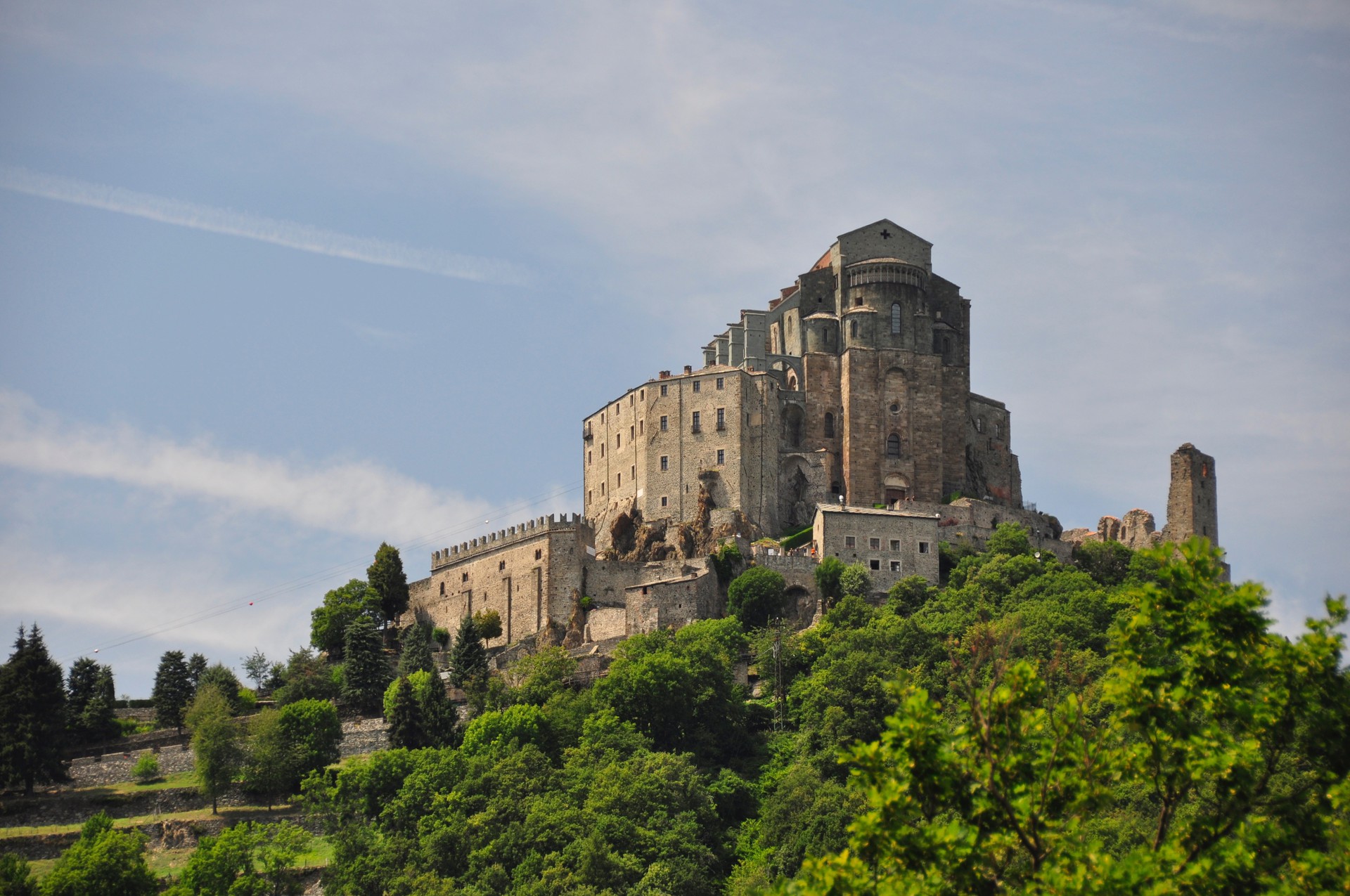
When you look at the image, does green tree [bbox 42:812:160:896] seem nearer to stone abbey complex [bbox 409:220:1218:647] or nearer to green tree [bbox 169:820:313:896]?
green tree [bbox 169:820:313:896]

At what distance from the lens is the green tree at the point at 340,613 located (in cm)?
9025

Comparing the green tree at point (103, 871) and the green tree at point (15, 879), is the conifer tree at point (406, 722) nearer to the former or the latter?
the green tree at point (103, 871)

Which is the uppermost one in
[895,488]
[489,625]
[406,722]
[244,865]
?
[895,488]

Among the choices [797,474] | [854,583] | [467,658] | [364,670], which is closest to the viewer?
[364,670]

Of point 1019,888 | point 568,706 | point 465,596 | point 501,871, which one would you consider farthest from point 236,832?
point 1019,888

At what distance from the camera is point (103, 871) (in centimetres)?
5631

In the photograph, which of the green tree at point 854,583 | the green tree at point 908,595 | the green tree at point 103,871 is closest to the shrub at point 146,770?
the green tree at point 103,871

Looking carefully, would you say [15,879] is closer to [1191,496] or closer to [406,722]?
[406,722]

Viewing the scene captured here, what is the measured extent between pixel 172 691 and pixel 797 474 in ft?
113

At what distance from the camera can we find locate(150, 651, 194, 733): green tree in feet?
253

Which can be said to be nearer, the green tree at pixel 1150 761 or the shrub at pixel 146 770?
the green tree at pixel 1150 761

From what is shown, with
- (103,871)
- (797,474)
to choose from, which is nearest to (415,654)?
(797,474)

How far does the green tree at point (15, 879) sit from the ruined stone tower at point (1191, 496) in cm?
5659

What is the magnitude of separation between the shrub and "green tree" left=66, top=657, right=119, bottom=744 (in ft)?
15.0
